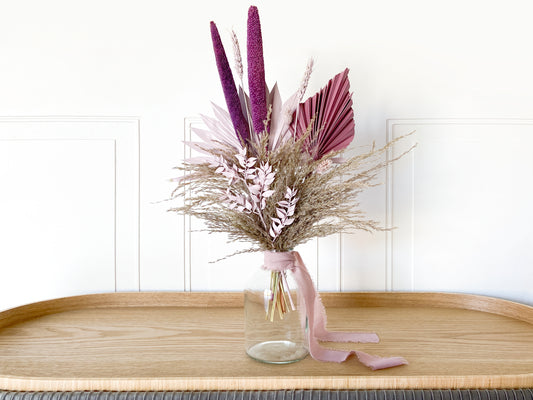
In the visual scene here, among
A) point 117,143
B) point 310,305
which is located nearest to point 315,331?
point 310,305

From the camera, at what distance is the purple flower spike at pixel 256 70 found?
74 centimetres

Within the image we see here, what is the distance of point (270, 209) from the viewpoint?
67 centimetres

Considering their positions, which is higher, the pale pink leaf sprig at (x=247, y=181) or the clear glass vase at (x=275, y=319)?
the pale pink leaf sprig at (x=247, y=181)

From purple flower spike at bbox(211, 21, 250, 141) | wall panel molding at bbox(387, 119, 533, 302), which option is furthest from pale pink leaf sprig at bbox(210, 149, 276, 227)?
wall panel molding at bbox(387, 119, 533, 302)

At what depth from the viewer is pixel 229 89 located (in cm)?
76

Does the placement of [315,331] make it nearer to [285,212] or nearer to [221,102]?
[285,212]

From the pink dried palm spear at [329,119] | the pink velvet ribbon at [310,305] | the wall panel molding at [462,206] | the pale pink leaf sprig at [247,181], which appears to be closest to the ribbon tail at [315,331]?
the pink velvet ribbon at [310,305]

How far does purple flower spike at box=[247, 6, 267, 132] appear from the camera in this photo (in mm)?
740

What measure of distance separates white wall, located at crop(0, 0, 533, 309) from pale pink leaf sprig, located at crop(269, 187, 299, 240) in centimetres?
43

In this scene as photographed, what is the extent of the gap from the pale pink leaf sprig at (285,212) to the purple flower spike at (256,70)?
0.19m

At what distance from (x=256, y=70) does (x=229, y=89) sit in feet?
0.21

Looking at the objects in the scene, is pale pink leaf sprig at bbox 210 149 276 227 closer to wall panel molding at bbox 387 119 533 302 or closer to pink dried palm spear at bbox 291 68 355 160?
pink dried palm spear at bbox 291 68 355 160

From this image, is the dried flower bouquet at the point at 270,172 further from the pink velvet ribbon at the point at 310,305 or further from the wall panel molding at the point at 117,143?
the wall panel molding at the point at 117,143

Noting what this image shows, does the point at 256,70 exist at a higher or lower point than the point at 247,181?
higher
